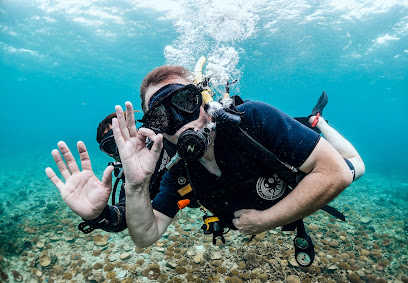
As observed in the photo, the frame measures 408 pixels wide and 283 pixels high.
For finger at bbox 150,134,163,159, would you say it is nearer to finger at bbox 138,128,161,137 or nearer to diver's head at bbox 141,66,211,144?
finger at bbox 138,128,161,137

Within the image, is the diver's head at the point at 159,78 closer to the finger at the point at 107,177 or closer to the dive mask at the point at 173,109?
the dive mask at the point at 173,109

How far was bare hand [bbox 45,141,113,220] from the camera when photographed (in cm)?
208

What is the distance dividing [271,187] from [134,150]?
5.15 ft

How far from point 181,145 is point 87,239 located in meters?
5.98

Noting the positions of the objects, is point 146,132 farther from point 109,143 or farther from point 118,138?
point 109,143

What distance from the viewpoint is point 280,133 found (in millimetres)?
1868

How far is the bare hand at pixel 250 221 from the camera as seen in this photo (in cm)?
212

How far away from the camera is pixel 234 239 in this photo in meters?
5.52

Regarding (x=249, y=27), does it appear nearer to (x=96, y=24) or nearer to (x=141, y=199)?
(x=96, y=24)

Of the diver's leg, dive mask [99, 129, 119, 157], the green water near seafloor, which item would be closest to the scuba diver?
the diver's leg

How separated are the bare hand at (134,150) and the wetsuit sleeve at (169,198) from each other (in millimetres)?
819

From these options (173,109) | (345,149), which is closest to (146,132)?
(173,109)

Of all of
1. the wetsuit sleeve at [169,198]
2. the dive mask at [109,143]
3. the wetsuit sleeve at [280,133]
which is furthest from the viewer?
the dive mask at [109,143]

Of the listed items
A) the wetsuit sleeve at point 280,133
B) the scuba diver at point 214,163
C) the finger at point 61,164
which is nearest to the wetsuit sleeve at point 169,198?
the scuba diver at point 214,163
